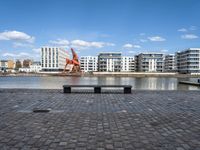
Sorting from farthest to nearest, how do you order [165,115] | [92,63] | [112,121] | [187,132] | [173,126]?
[92,63] → [165,115] → [112,121] → [173,126] → [187,132]

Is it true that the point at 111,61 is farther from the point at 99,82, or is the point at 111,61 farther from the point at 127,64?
the point at 99,82

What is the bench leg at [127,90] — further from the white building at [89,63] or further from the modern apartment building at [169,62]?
the white building at [89,63]

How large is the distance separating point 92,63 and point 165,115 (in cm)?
15591

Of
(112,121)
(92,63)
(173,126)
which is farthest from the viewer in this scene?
(92,63)

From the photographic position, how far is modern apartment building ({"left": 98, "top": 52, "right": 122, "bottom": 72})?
14150 centimetres

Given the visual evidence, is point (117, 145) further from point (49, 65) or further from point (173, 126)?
point (49, 65)

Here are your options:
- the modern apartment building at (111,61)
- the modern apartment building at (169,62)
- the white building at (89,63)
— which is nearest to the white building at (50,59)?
the white building at (89,63)

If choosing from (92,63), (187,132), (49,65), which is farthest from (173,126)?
(92,63)

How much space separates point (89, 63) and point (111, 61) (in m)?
28.2

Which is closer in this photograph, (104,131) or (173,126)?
(104,131)

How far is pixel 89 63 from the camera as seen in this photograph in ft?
536

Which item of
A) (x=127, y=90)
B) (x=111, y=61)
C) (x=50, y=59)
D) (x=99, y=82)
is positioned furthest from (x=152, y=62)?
(x=127, y=90)

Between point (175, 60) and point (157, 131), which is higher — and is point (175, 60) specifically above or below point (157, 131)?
above

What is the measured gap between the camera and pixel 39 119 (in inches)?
267
